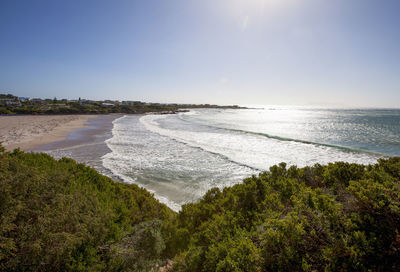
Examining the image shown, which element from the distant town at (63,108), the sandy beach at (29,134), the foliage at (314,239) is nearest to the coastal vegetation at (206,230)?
the foliage at (314,239)

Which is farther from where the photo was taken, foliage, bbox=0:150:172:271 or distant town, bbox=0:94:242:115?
distant town, bbox=0:94:242:115

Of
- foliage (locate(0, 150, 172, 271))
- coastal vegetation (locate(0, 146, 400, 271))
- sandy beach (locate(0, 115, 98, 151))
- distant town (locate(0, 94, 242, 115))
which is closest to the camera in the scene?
coastal vegetation (locate(0, 146, 400, 271))

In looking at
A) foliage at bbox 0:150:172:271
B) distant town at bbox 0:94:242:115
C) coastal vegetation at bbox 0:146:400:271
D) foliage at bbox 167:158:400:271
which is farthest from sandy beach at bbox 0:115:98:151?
distant town at bbox 0:94:242:115

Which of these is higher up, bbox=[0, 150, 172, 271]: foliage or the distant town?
the distant town

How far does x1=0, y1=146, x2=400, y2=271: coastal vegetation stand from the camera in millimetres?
2404

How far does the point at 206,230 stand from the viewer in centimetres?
380

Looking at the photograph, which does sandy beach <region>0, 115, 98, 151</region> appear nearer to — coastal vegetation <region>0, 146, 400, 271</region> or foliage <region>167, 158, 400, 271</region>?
coastal vegetation <region>0, 146, 400, 271</region>

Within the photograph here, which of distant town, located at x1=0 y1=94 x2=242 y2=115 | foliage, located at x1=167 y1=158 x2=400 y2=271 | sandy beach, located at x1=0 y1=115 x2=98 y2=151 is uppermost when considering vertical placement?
distant town, located at x1=0 y1=94 x2=242 y2=115

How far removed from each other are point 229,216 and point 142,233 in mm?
2011

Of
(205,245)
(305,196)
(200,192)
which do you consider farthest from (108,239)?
(200,192)

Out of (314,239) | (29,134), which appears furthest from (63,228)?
(29,134)

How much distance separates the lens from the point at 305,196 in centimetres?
362

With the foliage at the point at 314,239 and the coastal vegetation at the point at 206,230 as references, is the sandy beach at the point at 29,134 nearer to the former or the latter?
the coastal vegetation at the point at 206,230

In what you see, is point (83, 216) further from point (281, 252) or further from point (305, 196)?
point (305, 196)
